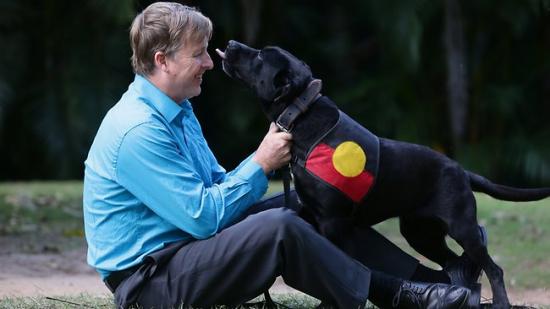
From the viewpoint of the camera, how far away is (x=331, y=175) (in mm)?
3576

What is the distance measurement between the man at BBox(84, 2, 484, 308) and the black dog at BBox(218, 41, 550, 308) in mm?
129

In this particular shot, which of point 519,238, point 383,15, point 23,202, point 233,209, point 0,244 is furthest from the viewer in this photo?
point 383,15

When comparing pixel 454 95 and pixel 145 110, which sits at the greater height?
pixel 145 110

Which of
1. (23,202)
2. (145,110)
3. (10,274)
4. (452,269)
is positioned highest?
(145,110)

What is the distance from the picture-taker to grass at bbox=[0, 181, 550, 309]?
20.8ft

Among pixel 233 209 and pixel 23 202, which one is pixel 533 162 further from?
pixel 233 209

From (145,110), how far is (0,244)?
3.33m

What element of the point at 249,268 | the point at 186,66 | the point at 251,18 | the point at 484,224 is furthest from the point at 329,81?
the point at 249,268

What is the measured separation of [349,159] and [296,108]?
11.5 inches

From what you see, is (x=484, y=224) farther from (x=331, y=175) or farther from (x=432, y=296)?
(x=331, y=175)

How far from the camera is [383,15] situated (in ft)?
37.2

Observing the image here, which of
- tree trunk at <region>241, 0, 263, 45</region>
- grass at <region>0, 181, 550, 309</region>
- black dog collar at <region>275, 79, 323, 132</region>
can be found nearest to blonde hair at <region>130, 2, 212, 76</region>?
black dog collar at <region>275, 79, 323, 132</region>

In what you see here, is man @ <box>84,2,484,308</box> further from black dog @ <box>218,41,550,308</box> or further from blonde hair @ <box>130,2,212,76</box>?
black dog @ <box>218,41,550,308</box>

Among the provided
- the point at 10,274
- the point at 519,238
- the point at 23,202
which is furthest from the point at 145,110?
the point at 23,202
